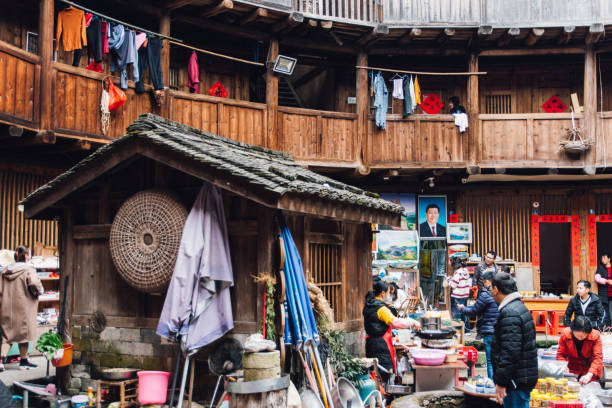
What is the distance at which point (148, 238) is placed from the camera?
838 centimetres

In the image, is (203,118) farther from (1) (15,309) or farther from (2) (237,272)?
(2) (237,272)

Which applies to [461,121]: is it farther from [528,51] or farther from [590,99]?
[590,99]

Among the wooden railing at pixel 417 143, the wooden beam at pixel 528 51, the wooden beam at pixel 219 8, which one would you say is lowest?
the wooden railing at pixel 417 143

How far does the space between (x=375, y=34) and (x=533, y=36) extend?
168 inches

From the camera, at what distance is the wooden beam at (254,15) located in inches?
632

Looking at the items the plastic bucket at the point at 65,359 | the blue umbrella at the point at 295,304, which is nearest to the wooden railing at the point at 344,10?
the blue umbrella at the point at 295,304

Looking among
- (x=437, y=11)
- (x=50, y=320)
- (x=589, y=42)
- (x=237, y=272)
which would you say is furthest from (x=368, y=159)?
(x=237, y=272)

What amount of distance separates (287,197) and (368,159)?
33.7 ft

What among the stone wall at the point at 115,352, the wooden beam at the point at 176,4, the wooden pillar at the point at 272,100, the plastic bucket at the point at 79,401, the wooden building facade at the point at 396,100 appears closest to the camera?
the plastic bucket at the point at 79,401

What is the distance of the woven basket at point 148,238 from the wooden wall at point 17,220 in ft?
21.0

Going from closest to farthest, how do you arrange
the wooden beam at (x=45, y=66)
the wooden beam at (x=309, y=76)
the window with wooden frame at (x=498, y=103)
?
1. the wooden beam at (x=45, y=66)
2. the window with wooden frame at (x=498, y=103)
3. the wooden beam at (x=309, y=76)

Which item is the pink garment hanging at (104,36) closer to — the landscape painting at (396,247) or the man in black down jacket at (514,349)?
the landscape painting at (396,247)

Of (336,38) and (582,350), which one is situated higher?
(336,38)

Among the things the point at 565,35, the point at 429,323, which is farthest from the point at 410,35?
the point at 429,323
